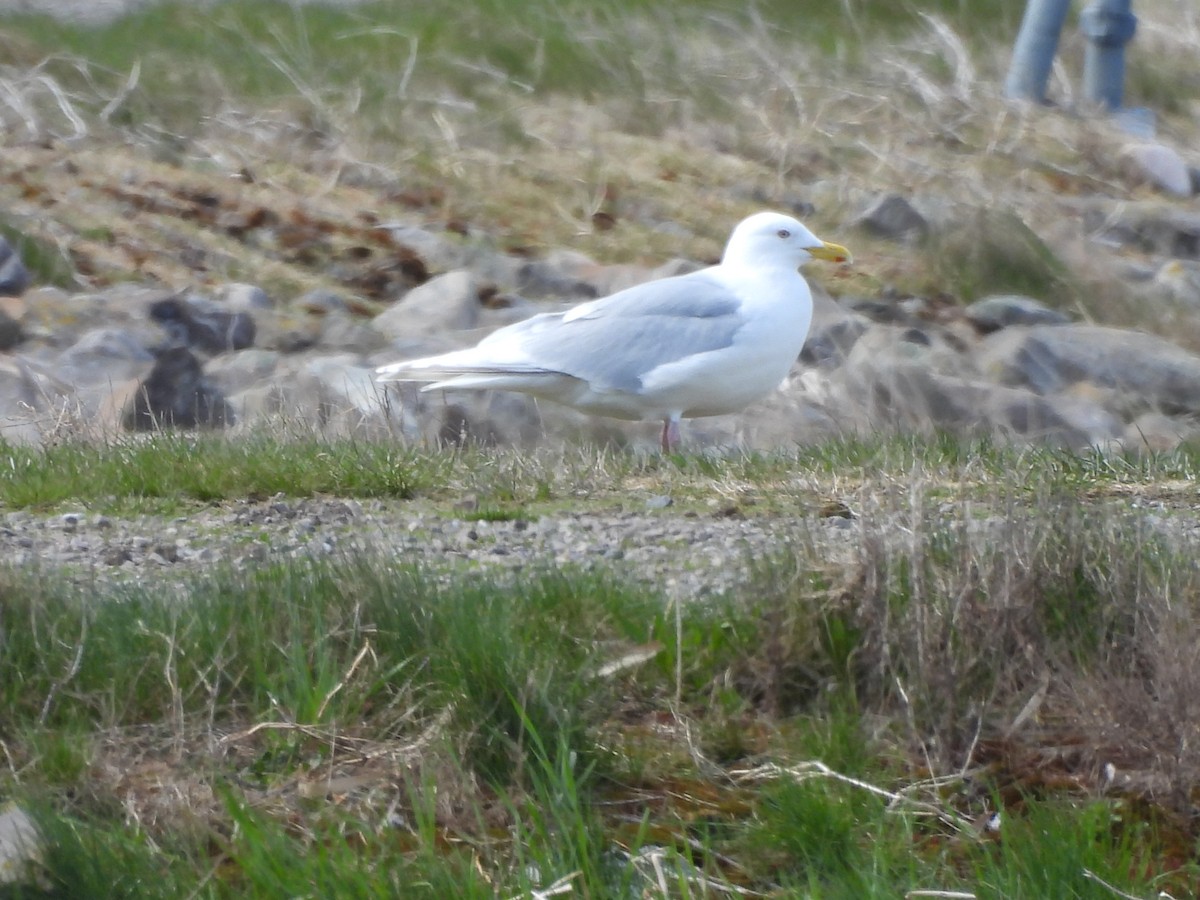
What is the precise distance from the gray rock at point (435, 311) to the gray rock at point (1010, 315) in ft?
11.3

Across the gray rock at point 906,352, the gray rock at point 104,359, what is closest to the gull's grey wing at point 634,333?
the gray rock at point 906,352

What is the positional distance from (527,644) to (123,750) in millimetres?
902

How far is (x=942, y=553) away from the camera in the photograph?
429 cm

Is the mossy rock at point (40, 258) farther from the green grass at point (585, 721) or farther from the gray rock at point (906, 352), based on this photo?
the green grass at point (585, 721)

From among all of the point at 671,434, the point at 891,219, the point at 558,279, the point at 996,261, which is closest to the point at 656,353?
the point at 671,434

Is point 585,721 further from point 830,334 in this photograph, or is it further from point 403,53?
point 403,53

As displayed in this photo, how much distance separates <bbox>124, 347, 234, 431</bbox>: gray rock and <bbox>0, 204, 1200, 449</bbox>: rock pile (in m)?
0.01

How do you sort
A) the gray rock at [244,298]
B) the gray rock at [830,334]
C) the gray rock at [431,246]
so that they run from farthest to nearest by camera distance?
the gray rock at [431,246] → the gray rock at [244,298] → the gray rock at [830,334]

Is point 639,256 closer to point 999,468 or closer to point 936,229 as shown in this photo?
point 936,229

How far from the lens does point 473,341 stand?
10.6 metres

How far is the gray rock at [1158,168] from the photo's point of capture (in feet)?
54.0

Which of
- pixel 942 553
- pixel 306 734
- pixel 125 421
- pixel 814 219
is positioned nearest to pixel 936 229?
pixel 814 219

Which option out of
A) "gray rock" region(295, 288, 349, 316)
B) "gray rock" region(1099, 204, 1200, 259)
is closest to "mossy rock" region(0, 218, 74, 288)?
"gray rock" region(295, 288, 349, 316)

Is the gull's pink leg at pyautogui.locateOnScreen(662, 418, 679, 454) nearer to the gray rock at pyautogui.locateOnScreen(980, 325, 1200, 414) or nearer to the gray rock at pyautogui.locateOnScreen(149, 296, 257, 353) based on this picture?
the gray rock at pyautogui.locateOnScreen(980, 325, 1200, 414)
